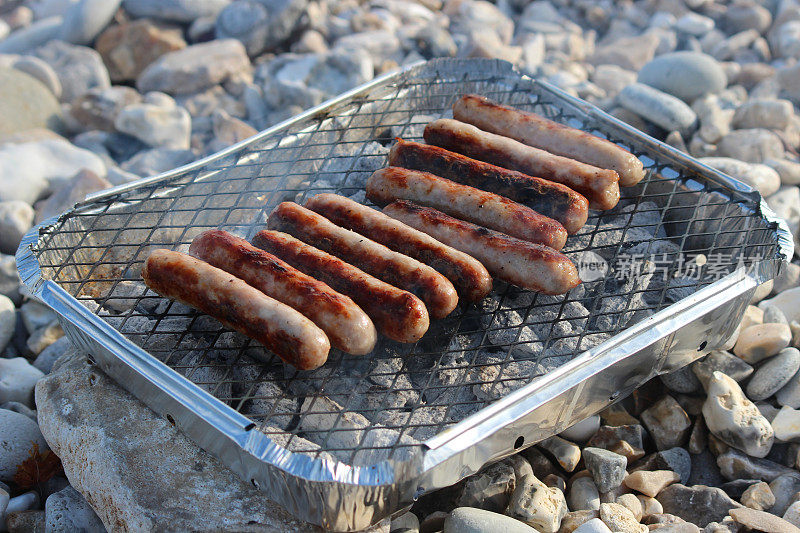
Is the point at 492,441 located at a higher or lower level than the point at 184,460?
higher

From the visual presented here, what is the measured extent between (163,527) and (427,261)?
1.59 meters

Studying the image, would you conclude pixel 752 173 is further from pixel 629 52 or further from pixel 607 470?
pixel 629 52

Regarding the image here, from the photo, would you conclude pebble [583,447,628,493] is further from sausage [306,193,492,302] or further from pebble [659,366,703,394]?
sausage [306,193,492,302]

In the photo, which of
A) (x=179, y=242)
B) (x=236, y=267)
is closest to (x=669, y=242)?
(x=236, y=267)

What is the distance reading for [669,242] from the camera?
4.27 m

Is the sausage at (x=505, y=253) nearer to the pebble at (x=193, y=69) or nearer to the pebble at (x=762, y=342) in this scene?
the pebble at (x=762, y=342)

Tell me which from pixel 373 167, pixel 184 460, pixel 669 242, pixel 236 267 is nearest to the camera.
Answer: pixel 184 460

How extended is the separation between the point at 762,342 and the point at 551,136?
65.0 inches

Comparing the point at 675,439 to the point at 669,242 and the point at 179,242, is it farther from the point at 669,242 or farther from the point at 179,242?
the point at 179,242

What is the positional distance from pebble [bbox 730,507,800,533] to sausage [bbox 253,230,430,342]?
1585mm

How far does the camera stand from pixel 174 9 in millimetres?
8438

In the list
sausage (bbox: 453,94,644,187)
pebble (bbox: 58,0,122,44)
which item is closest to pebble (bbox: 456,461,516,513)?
sausage (bbox: 453,94,644,187)

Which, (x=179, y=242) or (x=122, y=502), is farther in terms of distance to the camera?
(x=179, y=242)

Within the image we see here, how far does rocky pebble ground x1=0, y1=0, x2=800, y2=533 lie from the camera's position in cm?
325
